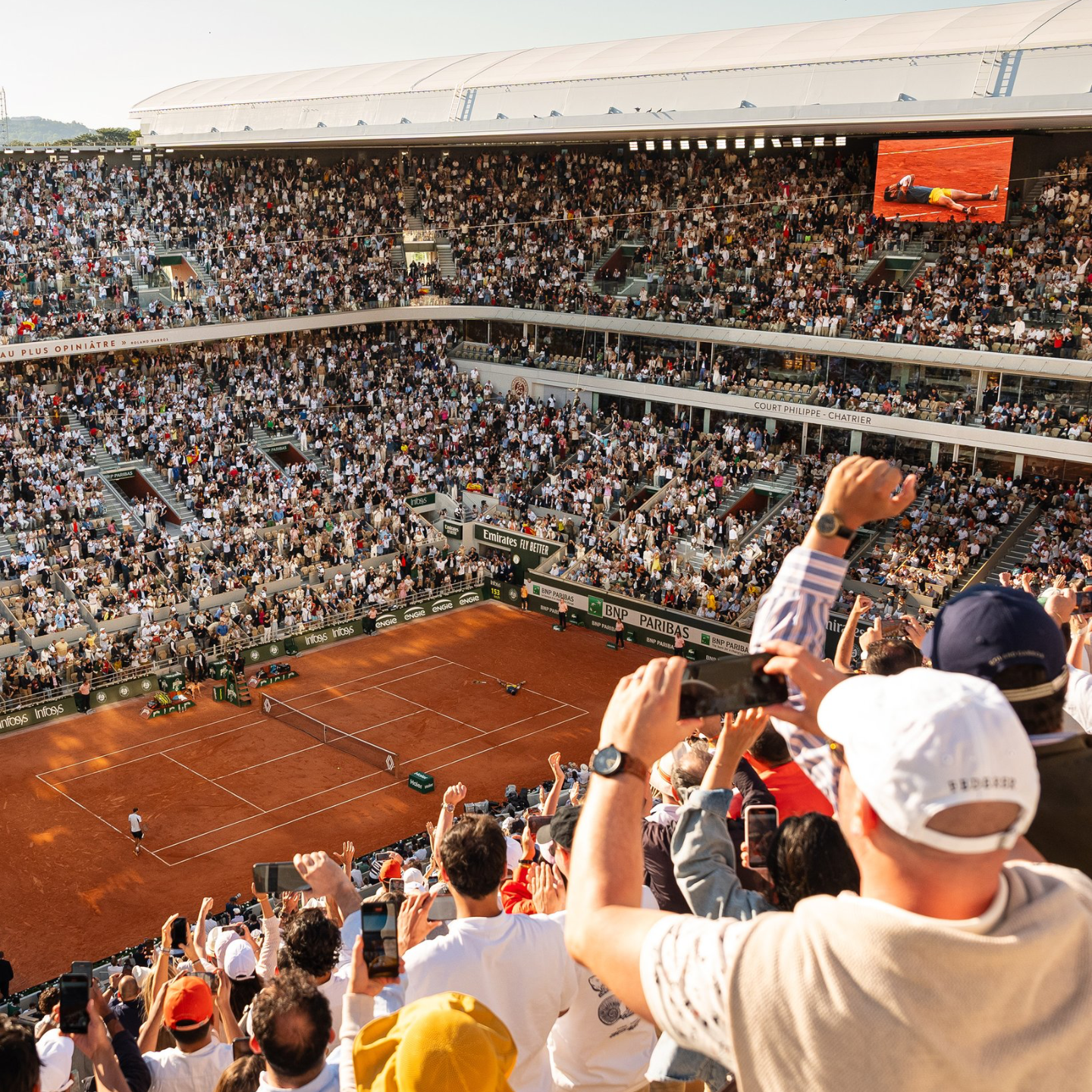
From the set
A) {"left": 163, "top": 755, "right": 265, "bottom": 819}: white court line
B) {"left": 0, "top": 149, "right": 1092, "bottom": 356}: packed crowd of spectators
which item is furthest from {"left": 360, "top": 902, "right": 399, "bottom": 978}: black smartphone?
{"left": 0, "top": 149, "right": 1092, "bottom": 356}: packed crowd of spectators

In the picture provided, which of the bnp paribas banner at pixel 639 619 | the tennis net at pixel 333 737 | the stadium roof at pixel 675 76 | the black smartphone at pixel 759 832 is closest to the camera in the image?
the black smartphone at pixel 759 832

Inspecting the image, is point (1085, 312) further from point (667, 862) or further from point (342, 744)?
point (667, 862)

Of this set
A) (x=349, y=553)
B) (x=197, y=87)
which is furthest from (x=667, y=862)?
(x=197, y=87)

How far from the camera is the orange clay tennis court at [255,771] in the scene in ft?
72.3

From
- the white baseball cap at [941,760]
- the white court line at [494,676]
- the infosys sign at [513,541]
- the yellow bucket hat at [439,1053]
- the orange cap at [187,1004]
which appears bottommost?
the white court line at [494,676]

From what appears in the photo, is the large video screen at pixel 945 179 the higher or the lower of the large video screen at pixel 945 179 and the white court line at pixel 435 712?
the higher

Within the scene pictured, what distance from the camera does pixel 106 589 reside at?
32.8m

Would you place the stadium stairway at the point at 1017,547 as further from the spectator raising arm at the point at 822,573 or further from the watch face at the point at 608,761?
the watch face at the point at 608,761

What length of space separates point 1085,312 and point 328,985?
31.9m

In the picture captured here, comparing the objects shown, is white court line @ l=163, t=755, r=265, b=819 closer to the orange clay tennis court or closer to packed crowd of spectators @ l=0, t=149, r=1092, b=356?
the orange clay tennis court

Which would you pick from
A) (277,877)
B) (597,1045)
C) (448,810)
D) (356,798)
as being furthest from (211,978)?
(356,798)

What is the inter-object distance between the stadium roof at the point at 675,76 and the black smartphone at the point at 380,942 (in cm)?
3459

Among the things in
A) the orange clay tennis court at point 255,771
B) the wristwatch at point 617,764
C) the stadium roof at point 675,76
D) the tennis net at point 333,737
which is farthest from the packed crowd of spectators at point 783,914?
the stadium roof at point 675,76

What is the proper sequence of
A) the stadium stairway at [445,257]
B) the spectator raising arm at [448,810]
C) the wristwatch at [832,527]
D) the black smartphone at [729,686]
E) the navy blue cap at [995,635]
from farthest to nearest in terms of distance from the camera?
the stadium stairway at [445,257]
the spectator raising arm at [448,810]
the wristwatch at [832,527]
the navy blue cap at [995,635]
the black smartphone at [729,686]
